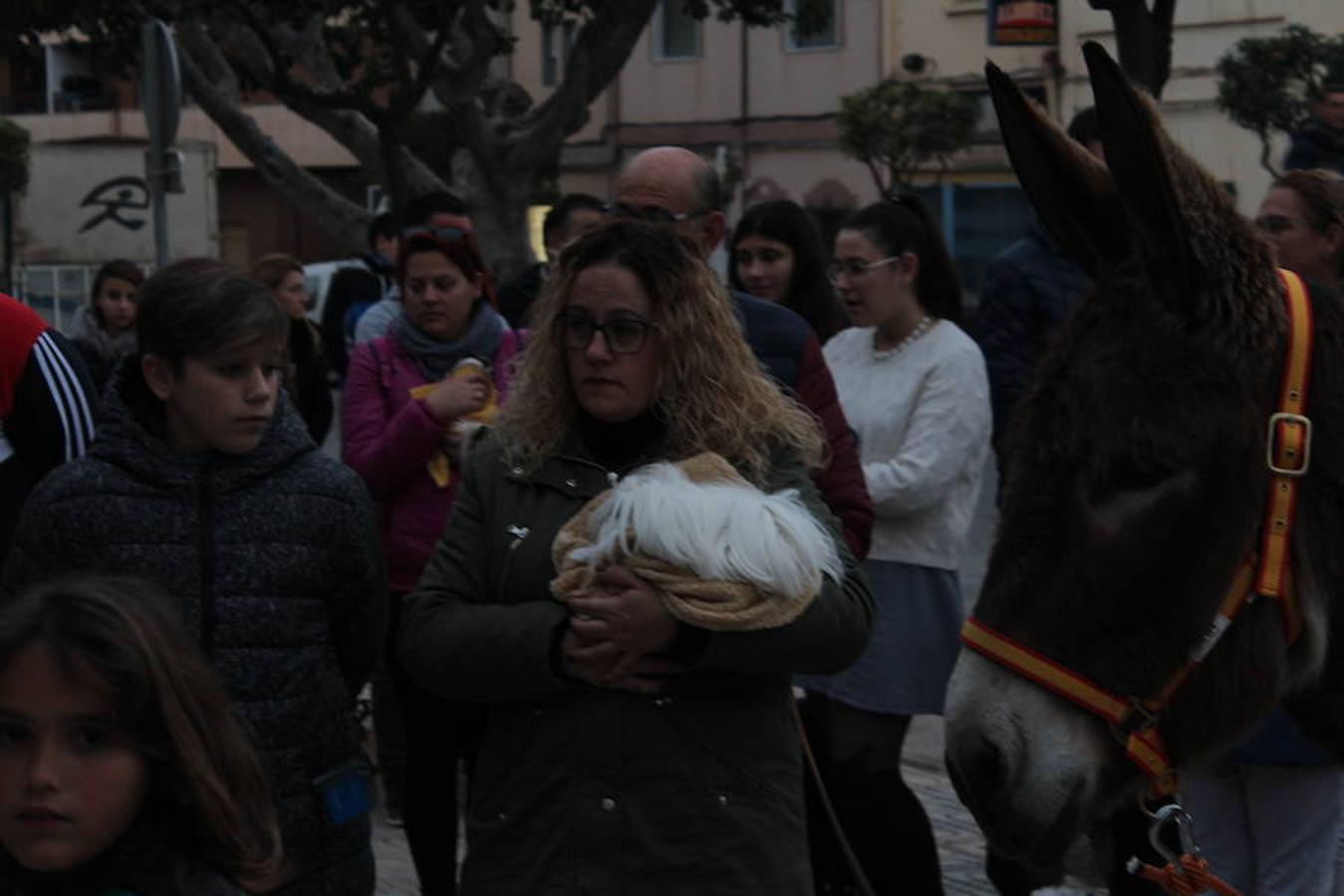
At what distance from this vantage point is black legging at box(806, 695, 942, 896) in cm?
599

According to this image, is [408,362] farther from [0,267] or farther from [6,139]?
[6,139]

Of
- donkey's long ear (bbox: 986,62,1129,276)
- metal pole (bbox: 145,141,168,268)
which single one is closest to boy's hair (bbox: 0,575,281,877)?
→ donkey's long ear (bbox: 986,62,1129,276)

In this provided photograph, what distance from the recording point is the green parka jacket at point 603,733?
382cm

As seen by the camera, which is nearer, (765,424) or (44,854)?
(44,854)

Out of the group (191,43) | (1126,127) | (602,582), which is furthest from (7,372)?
(191,43)

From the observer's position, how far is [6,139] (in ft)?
115

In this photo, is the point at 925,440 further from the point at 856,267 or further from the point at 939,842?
the point at 939,842

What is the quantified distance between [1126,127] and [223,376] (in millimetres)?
2158

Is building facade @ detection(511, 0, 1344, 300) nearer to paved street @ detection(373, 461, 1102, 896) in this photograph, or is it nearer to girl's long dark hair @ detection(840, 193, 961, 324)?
paved street @ detection(373, 461, 1102, 896)

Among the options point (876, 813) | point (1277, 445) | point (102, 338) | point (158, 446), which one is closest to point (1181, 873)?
point (1277, 445)

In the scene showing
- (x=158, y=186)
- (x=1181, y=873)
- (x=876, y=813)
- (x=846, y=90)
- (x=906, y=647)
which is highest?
(x=846, y=90)

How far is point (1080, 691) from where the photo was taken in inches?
121

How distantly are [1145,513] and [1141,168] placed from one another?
1.58 ft

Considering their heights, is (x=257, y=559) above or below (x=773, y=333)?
below
